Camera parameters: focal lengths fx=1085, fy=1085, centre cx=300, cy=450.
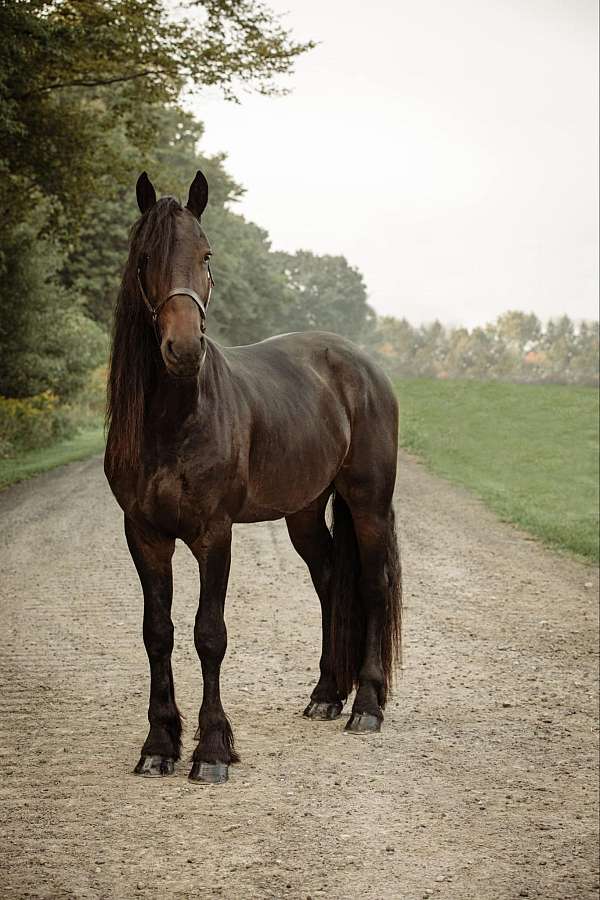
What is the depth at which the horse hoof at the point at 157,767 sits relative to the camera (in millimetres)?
4602

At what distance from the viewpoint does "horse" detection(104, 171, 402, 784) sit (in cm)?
368

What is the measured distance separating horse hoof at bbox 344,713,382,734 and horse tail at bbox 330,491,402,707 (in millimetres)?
144

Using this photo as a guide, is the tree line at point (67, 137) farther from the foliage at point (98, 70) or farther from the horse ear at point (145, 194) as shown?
the horse ear at point (145, 194)

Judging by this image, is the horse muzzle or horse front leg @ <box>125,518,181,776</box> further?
horse front leg @ <box>125,518,181,776</box>

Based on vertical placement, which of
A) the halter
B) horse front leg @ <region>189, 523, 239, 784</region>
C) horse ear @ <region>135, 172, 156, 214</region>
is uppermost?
horse ear @ <region>135, 172, 156, 214</region>

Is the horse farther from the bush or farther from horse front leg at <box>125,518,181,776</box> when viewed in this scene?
the bush

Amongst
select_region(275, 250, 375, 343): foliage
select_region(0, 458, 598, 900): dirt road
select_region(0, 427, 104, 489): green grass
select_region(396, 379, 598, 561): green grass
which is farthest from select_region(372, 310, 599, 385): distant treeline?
select_region(0, 458, 598, 900): dirt road

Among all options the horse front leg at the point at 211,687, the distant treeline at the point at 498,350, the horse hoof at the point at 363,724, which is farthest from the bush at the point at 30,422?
the distant treeline at the point at 498,350

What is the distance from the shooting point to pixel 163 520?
4.23 metres

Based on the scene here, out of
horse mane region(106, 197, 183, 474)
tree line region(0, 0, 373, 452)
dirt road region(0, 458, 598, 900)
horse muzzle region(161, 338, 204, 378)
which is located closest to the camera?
horse muzzle region(161, 338, 204, 378)

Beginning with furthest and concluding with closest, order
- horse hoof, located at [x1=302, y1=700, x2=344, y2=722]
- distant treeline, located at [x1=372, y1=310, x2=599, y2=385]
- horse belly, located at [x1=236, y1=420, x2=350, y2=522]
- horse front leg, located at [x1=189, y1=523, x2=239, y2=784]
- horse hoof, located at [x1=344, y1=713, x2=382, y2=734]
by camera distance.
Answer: distant treeline, located at [x1=372, y1=310, x2=599, y2=385] < horse hoof, located at [x1=302, y1=700, x2=344, y2=722] < horse hoof, located at [x1=344, y1=713, x2=382, y2=734] < horse belly, located at [x1=236, y1=420, x2=350, y2=522] < horse front leg, located at [x1=189, y1=523, x2=239, y2=784]

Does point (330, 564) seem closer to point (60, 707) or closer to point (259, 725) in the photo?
point (259, 725)

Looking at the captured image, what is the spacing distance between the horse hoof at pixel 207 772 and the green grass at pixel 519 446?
390 inches

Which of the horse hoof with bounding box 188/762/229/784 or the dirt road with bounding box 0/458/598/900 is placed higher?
the horse hoof with bounding box 188/762/229/784
